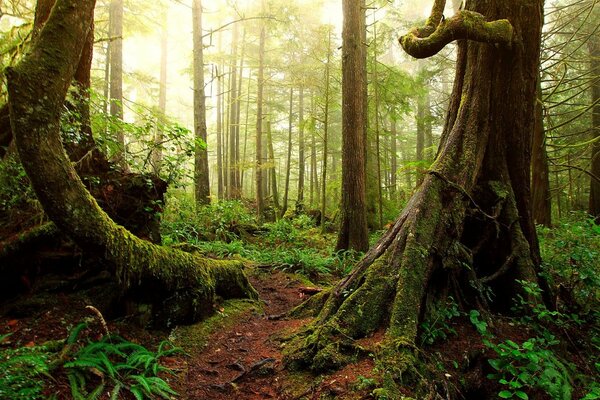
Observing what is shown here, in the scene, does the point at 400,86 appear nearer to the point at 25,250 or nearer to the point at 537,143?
the point at 537,143

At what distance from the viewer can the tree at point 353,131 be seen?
26.9 ft

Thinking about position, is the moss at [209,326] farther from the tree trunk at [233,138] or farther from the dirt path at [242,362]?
the tree trunk at [233,138]

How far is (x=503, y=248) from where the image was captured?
4383 millimetres

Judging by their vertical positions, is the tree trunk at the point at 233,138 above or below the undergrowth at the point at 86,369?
above

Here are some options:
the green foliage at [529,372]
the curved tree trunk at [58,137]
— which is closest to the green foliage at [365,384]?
the green foliage at [529,372]

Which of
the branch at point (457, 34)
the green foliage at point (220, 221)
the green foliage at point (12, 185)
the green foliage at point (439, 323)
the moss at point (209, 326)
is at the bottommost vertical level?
the moss at point (209, 326)

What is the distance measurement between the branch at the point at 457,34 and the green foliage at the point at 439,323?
9.38ft

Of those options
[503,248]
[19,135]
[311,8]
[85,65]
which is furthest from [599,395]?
[311,8]

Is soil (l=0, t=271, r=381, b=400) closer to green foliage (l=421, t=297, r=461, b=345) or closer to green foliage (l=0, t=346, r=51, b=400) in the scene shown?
green foliage (l=0, t=346, r=51, b=400)

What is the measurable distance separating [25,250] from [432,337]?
173 inches

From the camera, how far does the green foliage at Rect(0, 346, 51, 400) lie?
206cm

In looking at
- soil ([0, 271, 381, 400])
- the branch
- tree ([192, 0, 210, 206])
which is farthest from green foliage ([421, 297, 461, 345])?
tree ([192, 0, 210, 206])

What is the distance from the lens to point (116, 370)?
9.28 ft

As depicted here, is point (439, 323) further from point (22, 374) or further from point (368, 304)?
point (22, 374)
